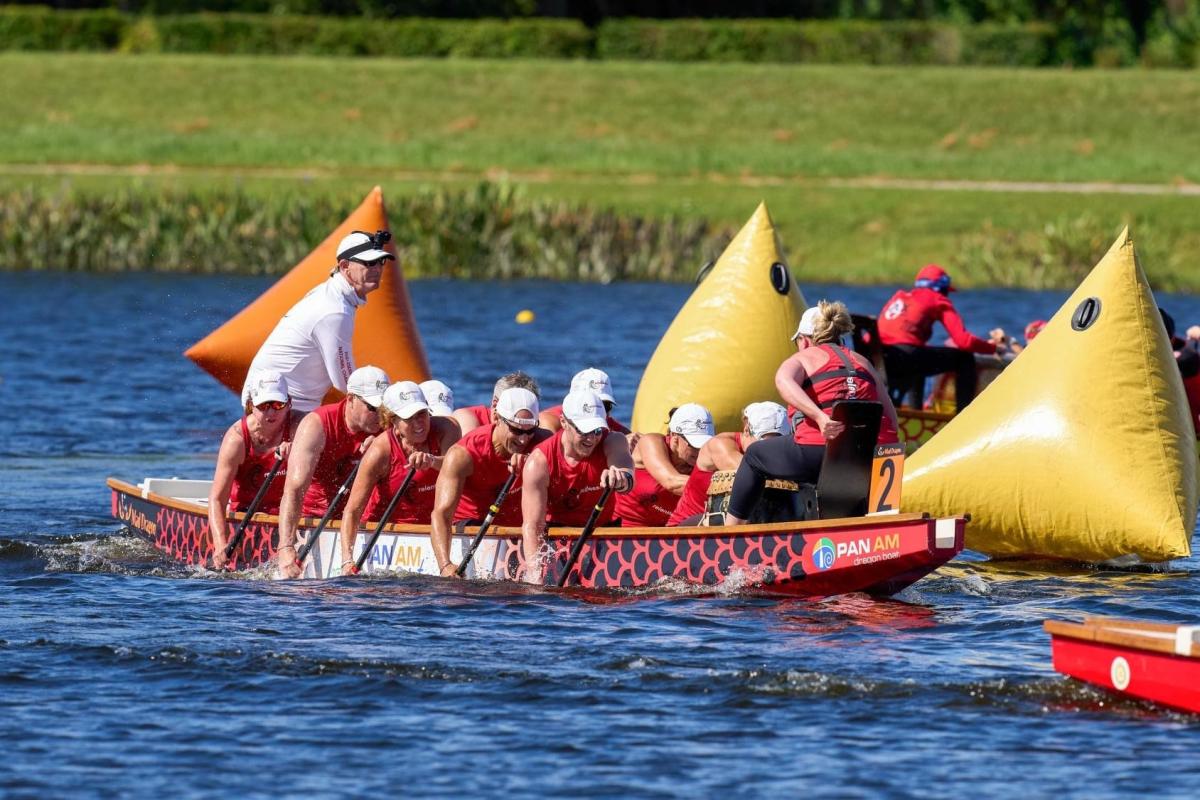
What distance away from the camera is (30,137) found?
50094 mm

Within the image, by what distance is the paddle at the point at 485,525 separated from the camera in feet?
42.6

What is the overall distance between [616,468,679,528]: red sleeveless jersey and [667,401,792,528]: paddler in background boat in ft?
1.06

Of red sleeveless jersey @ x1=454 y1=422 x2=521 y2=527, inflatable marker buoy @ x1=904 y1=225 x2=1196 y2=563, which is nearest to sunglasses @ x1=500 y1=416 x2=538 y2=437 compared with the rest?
red sleeveless jersey @ x1=454 y1=422 x2=521 y2=527

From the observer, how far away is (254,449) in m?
14.0

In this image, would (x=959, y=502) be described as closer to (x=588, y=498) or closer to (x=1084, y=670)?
(x=588, y=498)

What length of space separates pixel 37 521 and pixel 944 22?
53.4 m

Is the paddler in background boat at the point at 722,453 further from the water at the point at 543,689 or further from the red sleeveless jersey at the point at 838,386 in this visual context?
the water at the point at 543,689

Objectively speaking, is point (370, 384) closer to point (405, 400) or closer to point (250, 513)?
point (405, 400)

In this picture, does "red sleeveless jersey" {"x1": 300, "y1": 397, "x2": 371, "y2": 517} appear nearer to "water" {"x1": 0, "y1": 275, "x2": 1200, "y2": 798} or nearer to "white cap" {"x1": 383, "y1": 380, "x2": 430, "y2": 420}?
"white cap" {"x1": 383, "y1": 380, "x2": 430, "y2": 420}

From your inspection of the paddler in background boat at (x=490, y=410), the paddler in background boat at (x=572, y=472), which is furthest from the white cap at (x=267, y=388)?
the paddler in background boat at (x=572, y=472)

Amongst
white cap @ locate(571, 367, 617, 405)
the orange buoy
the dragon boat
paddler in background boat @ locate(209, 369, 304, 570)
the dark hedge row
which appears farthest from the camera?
the dark hedge row

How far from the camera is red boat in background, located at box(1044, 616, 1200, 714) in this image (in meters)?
9.75

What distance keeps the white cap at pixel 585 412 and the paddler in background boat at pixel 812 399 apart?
89cm

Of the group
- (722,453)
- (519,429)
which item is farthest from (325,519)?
(722,453)
